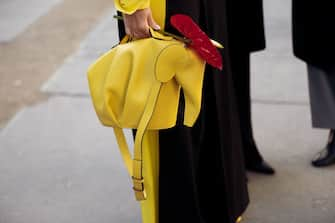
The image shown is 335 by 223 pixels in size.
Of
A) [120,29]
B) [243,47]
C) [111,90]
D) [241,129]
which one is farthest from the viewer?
[241,129]

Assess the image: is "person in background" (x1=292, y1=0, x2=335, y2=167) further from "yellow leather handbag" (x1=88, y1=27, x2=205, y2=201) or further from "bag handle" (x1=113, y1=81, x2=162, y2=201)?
"bag handle" (x1=113, y1=81, x2=162, y2=201)

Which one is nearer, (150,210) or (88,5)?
(150,210)

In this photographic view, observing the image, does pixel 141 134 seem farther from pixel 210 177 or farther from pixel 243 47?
pixel 243 47

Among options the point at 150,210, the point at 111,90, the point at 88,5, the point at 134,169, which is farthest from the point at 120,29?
the point at 88,5

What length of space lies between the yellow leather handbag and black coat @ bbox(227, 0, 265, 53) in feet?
2.34

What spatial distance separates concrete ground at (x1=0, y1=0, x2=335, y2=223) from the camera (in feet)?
10.0

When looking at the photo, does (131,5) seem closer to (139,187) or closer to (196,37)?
(196,37)

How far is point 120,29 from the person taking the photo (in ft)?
7.45

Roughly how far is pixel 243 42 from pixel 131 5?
0.90m

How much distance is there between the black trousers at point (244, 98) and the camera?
2.88m

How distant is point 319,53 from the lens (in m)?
2.96

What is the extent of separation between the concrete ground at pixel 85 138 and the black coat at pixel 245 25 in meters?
0.71

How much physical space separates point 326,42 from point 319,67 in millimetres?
150

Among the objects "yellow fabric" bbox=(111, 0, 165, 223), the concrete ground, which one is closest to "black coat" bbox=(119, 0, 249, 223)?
"yellow fabric" bbox=(111, 0, 165, 223)
